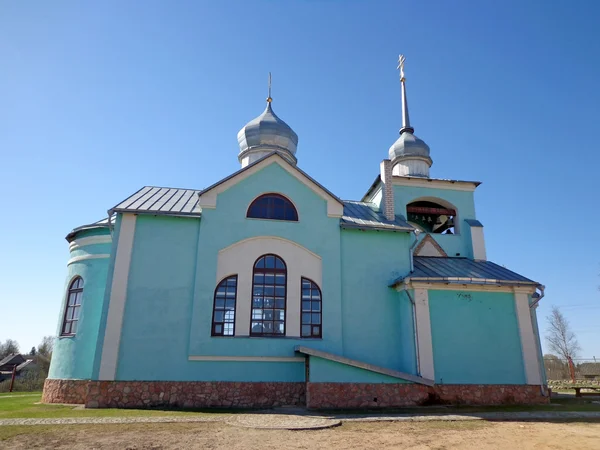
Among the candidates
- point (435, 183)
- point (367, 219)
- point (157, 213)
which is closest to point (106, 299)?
point (157, 213)

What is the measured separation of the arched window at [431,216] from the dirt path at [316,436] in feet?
30.3

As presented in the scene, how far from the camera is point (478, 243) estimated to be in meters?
16.5

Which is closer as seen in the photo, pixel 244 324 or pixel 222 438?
Answer: pixel 222 438

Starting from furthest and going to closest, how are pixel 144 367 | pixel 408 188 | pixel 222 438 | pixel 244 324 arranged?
pixel 408 188, pixel 244 324, pixel 144 367, pixel 222 438

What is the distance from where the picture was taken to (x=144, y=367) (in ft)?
39.9

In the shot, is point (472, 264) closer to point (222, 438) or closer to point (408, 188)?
point (408, 188)

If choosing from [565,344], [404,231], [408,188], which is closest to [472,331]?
[404,231]

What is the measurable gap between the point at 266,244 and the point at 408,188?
22.4ft

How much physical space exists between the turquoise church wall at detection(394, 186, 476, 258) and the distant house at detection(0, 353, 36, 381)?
19706 millimetres

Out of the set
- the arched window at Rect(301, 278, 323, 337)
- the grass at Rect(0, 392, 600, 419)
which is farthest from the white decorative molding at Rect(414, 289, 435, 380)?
the arched window at Rect(301, 278, 323, 337)

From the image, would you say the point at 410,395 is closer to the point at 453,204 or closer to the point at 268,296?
the point at 268,296

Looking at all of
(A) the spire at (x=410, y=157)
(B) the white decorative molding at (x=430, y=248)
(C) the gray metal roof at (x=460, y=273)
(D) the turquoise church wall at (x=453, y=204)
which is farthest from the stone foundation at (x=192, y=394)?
(A) the spire at (x=410, y=157)

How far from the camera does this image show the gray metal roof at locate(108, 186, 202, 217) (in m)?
13.3

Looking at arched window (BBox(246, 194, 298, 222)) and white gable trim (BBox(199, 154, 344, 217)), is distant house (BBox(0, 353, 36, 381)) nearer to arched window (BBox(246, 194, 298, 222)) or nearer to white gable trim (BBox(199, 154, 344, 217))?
arched window (BBox(246, 194, 298, 222))
